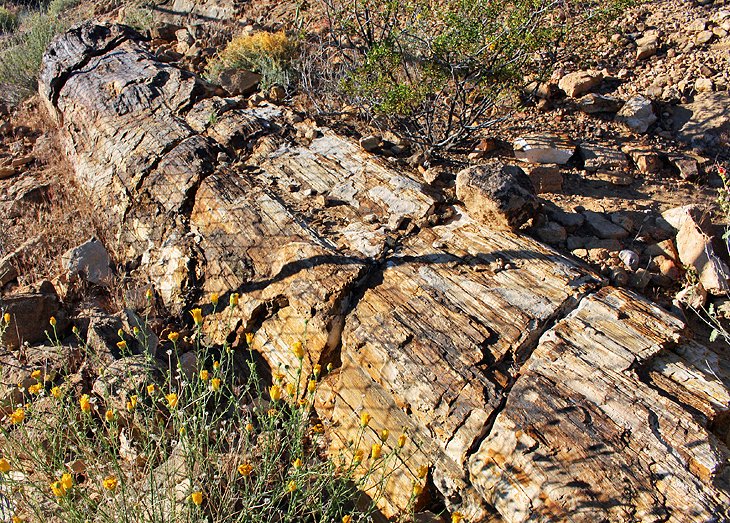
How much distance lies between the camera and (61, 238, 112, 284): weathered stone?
13.8 ft

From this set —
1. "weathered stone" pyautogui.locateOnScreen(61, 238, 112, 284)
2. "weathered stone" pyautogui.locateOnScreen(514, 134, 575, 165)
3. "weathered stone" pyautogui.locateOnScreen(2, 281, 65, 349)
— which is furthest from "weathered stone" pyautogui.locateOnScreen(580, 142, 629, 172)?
"weathered stone" pyautogui.locateOnScreen(2, 281, 65, 349)

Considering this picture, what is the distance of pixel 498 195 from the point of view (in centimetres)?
377

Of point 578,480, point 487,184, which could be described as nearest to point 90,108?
point 487,184

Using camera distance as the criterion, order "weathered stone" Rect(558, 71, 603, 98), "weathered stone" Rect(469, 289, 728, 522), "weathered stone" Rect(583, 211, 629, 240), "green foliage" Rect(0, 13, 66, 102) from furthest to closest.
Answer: "green foliage" Rect(0, 13, 66, 102) < "weathered stone" Rect(558, 71, 603, 98) < "weathered stone" Rect(583, 211, 629, 240) < "weathered stone" Rect(469, 289, 728, 522)

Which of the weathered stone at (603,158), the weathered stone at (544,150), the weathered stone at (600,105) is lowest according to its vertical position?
the weathered stone at (603,158)

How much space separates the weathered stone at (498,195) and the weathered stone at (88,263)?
2.83 m

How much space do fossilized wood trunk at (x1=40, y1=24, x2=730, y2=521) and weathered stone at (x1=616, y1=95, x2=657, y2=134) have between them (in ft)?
8.49

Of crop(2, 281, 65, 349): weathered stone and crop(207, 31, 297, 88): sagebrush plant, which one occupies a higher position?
crop(207, 31, 297, 88): sagebrush plant

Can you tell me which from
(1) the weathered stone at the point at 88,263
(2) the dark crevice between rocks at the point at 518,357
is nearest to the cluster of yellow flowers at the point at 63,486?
(2) the dark crevice between rocks at the point at 518,357

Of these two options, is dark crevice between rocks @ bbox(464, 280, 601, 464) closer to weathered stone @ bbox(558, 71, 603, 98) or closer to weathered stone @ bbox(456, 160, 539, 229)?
weathered stone @ bbox(456, 160, 539, 229)

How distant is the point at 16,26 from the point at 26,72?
5088mm

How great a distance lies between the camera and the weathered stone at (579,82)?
5.80 m

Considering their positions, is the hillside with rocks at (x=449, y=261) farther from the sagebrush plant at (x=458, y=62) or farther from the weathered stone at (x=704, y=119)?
the sagebrush plant at (x=458, y=62)

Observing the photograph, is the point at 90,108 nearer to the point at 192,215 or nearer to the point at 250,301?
the point at 192,215
